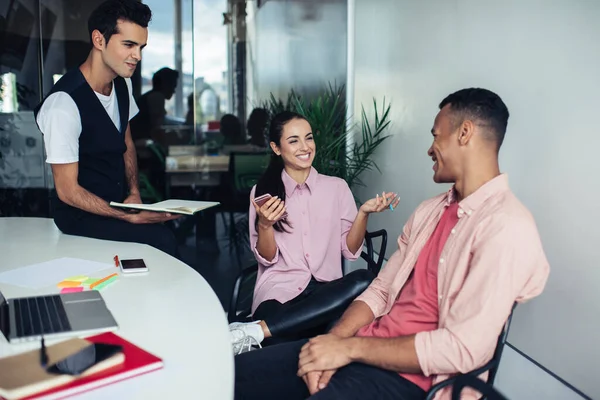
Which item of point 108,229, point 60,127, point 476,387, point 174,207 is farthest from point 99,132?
point 476,387

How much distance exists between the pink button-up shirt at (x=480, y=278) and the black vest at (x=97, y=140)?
1.67 m

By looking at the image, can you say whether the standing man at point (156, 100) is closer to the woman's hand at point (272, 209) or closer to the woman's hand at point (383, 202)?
the woman's hand at point (272, 209)

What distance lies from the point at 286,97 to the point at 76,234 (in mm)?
2286

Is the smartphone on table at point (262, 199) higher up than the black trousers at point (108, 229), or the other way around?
the smartphone on table at point (262, 199)

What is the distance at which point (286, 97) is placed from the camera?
430 cm

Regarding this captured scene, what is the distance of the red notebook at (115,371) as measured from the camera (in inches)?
41.2

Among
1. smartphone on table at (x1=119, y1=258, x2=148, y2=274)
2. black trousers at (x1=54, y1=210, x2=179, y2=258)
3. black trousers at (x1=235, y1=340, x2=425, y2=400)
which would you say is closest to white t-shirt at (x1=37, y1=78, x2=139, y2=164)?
black trousers at (x1=54, y1=210, x2=179, y2=258)

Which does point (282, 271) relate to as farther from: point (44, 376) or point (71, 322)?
point (44, 376)

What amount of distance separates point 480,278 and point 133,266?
3.66ft

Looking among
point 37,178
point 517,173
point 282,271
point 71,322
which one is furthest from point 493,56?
point 37,178

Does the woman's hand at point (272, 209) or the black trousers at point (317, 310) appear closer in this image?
the black trousers at point (317, 310)

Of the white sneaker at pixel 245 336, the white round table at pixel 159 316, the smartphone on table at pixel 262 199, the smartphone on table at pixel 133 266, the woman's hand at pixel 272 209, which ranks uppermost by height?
the smartphone on table at pixel 262 199

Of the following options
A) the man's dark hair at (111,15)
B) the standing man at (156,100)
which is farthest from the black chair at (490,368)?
the standing man at (156,100)

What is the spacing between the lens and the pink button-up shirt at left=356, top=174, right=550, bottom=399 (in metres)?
1.43
